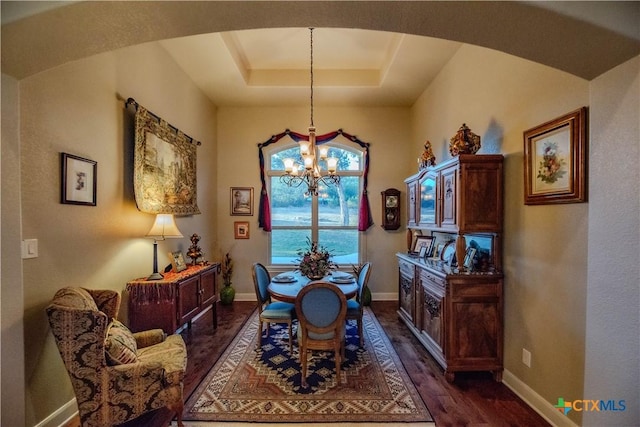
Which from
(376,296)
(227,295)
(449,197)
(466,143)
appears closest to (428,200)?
(449,197)

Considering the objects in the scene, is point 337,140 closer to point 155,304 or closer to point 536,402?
point 155,304

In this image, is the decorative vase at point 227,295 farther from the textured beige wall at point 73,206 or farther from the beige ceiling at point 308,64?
the beige ceiling at point 308,64

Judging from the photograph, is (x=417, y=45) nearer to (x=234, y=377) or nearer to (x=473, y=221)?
(x=473, y=221)

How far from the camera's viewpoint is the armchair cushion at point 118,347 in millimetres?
1776

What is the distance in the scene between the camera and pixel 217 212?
5191 millimetres

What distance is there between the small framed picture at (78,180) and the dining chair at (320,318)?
1.92 metres

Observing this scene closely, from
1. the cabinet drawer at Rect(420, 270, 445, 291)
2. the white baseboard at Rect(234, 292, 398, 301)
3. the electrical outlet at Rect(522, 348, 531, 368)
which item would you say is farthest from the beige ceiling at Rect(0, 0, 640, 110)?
the white baseboard at Rect(234, 292, 398, 301)

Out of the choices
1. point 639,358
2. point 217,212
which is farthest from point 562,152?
point 217,212

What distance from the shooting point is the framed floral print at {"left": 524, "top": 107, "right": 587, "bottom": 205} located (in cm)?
184

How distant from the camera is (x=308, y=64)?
4.32 m

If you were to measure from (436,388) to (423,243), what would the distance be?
190 cm

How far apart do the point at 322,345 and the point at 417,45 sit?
348 centimetres

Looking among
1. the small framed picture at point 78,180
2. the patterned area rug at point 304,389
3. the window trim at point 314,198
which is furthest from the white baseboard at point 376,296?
the small framed picture at point 78,180

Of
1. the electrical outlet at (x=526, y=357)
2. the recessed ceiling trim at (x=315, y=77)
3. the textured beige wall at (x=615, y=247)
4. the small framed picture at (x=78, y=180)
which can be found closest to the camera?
the textured beige wall at (x=615, y=247)
